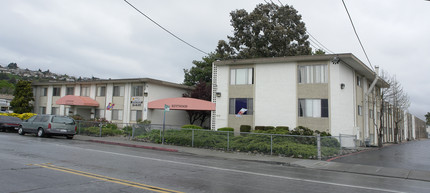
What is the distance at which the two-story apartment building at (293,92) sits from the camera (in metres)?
20.7

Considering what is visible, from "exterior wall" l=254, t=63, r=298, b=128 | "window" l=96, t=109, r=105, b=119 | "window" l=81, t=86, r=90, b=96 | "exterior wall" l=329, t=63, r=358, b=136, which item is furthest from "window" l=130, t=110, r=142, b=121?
"exterior wall" l=329, t=63, r=358, b=136

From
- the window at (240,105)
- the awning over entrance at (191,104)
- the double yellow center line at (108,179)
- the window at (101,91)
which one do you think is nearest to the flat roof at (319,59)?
the window at (240,105)

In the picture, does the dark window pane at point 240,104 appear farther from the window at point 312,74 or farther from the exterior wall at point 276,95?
the window at point 312,74

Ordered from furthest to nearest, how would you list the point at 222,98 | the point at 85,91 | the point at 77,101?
1. the point at 85,91
2. the point at 77,101
3. the point at 222,98

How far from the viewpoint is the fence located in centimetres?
1500

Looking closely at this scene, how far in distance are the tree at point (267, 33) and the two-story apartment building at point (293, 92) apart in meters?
13.4

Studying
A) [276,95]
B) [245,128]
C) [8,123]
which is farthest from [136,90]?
[276,95]

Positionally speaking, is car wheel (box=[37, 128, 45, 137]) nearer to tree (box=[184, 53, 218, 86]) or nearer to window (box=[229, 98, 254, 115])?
window (box=[229, 98, 254, 115])

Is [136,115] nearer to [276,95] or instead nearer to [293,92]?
[276,95]

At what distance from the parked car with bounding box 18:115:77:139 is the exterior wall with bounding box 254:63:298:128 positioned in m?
13.3

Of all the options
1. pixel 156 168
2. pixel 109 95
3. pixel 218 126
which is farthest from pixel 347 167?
pixel 109 95

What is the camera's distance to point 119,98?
31438 millimetres

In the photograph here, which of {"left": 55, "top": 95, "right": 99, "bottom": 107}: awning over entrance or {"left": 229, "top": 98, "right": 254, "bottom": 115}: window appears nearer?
{"left": 229, "top": 98, "right": 254, "bottom": 115}: window

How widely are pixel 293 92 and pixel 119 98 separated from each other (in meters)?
18.3
